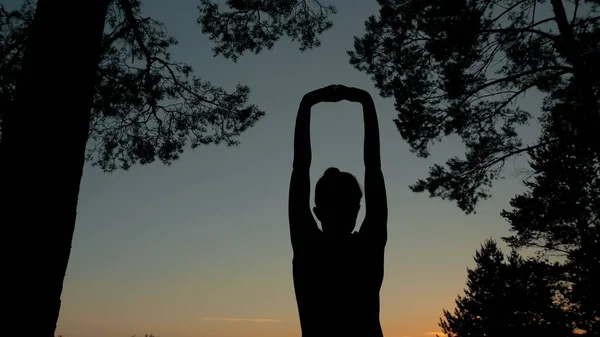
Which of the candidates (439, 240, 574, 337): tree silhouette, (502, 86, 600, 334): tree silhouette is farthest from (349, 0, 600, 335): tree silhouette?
(439, 240, 574, 337): tree silhouette

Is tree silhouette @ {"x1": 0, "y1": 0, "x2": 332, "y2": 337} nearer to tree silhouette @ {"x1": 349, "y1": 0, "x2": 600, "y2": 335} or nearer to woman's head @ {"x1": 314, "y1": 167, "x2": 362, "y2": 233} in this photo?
woman's head @ {"x1": 314, "y1": 167, "x2": 362, "y2": 233}

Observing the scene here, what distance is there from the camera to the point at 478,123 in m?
11.5

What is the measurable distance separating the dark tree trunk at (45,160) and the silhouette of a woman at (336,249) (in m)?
1.53

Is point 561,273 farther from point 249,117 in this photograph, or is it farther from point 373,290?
point 373,290

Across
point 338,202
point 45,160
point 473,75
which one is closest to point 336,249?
point 338,202

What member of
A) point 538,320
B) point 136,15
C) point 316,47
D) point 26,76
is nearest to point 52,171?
point 26,76

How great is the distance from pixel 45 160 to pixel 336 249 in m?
1.87

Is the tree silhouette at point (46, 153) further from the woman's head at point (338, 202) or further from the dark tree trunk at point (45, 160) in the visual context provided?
the woman's head at point (338, 202)

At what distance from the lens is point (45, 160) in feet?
8.75

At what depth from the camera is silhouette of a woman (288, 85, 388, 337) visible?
6.20 ft

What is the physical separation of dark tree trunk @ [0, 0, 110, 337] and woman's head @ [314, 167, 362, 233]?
→ 5.39ft

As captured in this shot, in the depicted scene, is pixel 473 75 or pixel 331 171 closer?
pixel 331 171

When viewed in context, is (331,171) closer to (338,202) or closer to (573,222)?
(338,202)

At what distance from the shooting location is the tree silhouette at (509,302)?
78.5ft
